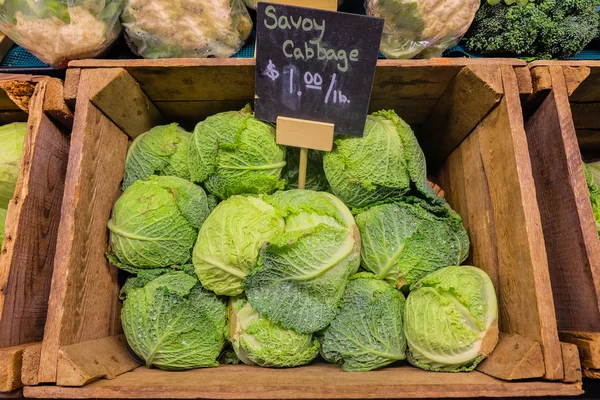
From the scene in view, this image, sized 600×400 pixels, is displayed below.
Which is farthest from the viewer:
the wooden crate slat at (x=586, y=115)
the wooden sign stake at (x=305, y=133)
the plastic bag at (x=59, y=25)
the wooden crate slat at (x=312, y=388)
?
the wooden crate slat at (x=586, y=115)

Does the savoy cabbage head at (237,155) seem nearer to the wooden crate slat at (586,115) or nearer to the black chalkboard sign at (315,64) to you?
the black chalkboard sign at (315,64)

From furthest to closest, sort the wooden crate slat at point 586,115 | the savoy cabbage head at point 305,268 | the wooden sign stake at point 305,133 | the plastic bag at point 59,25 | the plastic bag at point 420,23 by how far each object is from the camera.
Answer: the wooden crate slat at point 586,115, the plastic bag at point 420,23, the plastic bag at point 59,25, the wooden sign stake at point 305,133, the savoy cabbage head at point 305,268

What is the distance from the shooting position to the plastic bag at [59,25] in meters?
1.79

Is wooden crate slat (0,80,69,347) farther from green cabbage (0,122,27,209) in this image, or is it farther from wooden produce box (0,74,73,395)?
green cabbage (0,122,27,209)

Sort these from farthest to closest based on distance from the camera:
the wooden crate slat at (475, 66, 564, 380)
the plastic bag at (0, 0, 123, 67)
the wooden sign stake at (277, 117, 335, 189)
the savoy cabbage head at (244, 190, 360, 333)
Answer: the plastic bag at (0, 0, 123, 67) → the wooden sign stake at (277, 117, 335, 189) → the savoy cabbage head at (244, 190, 360, 333) → the wooden crate slat at (475, 66, 564, 380)

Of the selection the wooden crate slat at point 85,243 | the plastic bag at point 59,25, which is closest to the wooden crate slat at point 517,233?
the wooden crate slat at point 85,243

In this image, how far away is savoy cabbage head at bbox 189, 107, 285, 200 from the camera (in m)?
1.69

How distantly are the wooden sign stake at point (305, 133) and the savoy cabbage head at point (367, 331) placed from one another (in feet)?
1.88

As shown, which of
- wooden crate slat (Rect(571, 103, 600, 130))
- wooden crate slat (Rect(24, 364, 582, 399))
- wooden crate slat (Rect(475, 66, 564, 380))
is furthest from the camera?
wooden crate slat (Rect(571, 103, 600, 130))

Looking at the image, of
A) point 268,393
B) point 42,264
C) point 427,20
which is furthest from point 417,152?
point 42,264

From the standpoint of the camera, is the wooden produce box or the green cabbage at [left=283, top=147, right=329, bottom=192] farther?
the green cabbage at [left=283, top=147, right=329, bottom=192]

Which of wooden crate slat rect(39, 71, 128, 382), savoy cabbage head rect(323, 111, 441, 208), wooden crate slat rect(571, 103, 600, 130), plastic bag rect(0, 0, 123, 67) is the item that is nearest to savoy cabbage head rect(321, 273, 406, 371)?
savoy cabbage head rect(323, 111, 441, 208)

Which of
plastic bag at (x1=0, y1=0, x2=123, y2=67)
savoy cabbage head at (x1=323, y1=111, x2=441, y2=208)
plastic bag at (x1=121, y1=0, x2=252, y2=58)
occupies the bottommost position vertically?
savoy cabbage head at (x1=323, y1=111, x2=441, y2=208)

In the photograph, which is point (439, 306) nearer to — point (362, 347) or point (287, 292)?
point (362, 347)
